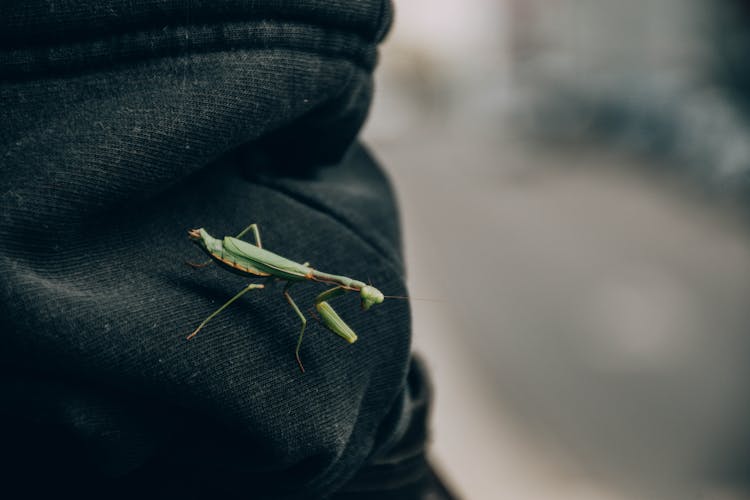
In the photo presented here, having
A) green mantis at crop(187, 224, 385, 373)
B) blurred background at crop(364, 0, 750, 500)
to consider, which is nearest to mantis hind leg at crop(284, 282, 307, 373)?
green mantis at crop(187, 224, 385, 373)

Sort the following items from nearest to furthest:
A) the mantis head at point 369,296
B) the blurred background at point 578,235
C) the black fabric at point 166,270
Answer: the black fabric at point 166,270
the mantis head at point 369,296
the blurred background at point 578,235

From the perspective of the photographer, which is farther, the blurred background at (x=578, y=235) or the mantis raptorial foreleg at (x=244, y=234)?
the blurred background at (x=578, y=235)

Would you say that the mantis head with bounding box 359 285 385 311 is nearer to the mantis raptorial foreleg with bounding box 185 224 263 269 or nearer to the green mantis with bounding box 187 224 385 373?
the green mantis with bounding box 187 224 385 373

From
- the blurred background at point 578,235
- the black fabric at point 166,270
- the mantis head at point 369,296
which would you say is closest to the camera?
the black fabric at point 166,270

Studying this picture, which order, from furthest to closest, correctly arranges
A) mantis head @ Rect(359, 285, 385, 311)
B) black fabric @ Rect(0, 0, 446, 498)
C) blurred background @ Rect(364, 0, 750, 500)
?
blurred background @ Rect(364, 0, 750, 500), mantis head @ Rect(359, 285, 385, 311), black fabric @ Rect(0, 0, 446, 498)

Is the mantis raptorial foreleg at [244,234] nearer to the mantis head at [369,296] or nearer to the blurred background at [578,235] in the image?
the mantis head at [369,296]

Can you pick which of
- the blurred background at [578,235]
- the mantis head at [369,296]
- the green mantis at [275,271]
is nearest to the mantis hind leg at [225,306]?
the green mantis at [275,271]

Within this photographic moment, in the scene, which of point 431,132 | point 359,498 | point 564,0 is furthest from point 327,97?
point 564,0

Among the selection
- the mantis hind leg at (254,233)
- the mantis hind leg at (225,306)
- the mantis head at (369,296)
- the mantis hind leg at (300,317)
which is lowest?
the mantis hind leg at (300,317)

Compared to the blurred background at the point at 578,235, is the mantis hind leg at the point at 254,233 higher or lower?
higher
